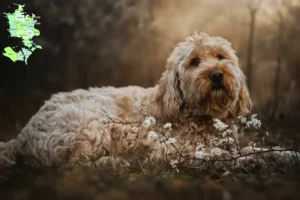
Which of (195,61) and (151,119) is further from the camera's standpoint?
(195,61)

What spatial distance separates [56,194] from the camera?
3816 mm

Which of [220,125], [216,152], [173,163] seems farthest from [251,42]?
[173,163]

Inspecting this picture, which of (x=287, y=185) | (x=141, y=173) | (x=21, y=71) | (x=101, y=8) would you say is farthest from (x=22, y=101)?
(x=287, y=185)

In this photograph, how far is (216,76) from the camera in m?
5.35

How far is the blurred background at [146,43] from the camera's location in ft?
21.8

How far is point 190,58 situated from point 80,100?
1.42 m

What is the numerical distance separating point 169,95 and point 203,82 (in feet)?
1.86

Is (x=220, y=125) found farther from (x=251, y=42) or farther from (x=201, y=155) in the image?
(x=251, y=42)

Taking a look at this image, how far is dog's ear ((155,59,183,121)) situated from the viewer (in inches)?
230

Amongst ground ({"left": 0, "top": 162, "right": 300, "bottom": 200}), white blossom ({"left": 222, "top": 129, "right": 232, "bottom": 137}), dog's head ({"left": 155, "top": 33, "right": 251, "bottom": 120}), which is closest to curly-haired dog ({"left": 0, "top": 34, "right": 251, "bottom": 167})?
dog's head ({"left": 155, "top": 33, "right": 251, "bottom": 120})

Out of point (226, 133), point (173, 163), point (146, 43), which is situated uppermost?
point (146, 43)

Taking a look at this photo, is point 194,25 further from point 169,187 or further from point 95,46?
point 169,187

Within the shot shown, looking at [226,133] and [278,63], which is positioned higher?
[278,63]

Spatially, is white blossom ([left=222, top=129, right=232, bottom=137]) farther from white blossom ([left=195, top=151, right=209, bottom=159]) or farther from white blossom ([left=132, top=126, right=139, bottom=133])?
white blossom ([left=132, top=126, right=139, bottom=133])
